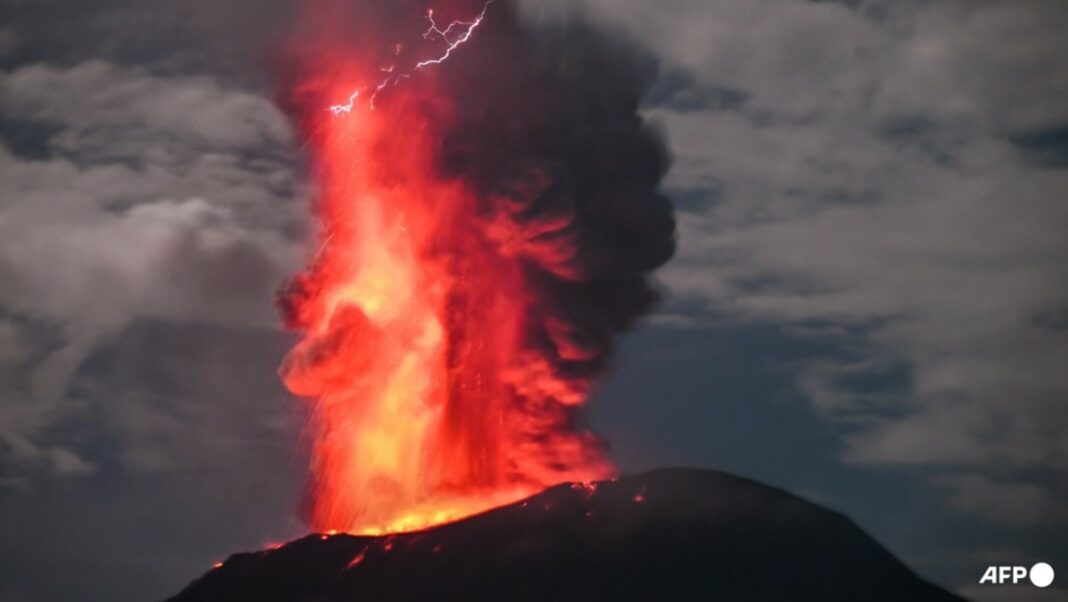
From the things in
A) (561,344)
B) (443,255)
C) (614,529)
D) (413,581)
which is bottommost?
(413,581)

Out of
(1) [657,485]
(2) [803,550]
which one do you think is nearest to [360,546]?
(1) [657,485]

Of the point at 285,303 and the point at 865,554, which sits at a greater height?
the point at 285,303

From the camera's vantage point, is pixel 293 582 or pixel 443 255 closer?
pixel 443 255

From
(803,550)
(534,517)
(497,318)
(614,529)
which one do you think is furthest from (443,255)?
(803,550)

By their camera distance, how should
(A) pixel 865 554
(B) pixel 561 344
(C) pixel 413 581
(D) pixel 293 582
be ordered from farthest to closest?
(A) pixel 865 554
(D) pixel 293 582
(C) pixel 413 581
(B) pixel 561 344

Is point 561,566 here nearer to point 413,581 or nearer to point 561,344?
point 413,581

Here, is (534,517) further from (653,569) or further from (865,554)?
(865,554)

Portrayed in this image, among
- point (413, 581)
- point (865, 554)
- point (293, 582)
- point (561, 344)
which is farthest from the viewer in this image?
point (865, 554)
